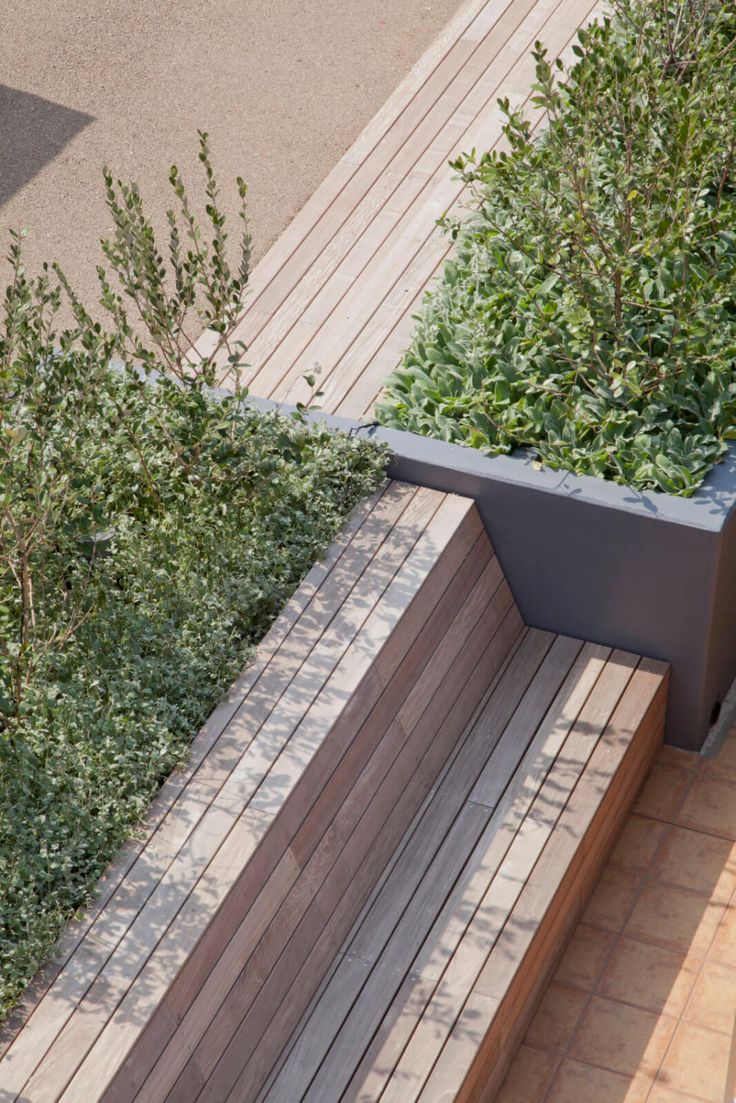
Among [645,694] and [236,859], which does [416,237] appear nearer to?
[645,694]

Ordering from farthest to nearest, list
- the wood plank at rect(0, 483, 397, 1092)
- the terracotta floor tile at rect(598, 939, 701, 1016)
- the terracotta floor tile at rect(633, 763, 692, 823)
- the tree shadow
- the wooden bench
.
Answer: the tree shadow → the terracotta floor tile at rect(633, 763, 692, 823) → the terracotta floor tile at rect(598, 939, 701, 1016) → the wooden bench → the wood plank at rect(0, 483, 397, 1092)

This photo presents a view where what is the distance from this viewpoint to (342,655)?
13.1 feet

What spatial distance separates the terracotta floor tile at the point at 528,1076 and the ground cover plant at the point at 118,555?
137 cm

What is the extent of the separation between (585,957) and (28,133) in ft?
16.1

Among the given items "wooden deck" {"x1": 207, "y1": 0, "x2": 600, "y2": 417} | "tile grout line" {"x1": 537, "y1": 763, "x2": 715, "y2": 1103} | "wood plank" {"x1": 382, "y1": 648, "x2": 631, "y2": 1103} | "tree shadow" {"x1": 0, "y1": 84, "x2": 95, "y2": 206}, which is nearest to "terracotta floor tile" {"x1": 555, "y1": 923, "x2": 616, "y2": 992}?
"tile grout line" {"x1": 537, "y1": 763, "x2": 715, "y2": 1103}

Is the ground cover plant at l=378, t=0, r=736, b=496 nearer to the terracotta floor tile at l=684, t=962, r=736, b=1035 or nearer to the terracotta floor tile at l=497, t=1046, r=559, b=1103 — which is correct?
the terracotta floor tile at l=684, t=962, r=736, b=1035

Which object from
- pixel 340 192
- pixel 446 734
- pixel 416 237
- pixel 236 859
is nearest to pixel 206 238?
pixel 340 192

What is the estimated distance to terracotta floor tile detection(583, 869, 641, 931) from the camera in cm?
441

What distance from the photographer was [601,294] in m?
4.36

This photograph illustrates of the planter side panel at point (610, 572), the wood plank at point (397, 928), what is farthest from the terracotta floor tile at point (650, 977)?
the planter side panel at point (610, 572)

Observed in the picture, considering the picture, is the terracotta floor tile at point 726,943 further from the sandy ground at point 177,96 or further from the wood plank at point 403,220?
the sandy ground at point 177,96

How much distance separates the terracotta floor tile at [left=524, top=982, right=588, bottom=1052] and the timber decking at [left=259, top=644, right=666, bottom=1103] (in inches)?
3.0

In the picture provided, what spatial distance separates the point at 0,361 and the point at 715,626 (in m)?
2.27

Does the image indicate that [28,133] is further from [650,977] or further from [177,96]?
[650,977]
